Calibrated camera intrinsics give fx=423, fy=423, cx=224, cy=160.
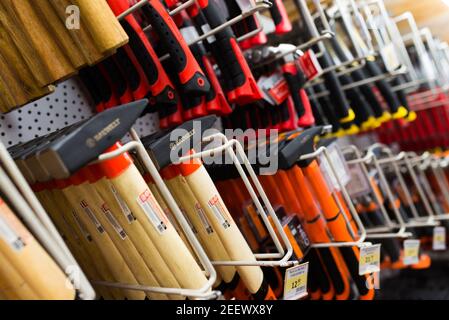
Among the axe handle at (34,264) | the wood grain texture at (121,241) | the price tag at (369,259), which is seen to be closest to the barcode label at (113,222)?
the wood grain texture at (121,241)

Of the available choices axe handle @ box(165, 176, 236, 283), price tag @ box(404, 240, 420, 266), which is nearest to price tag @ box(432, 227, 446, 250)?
price tag @ box(404, 240, 420, 266)

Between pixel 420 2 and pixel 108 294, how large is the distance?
225cm

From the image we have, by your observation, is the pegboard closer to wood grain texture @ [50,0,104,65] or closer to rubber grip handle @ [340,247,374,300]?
wood grain texture @ [50,0,104,65]

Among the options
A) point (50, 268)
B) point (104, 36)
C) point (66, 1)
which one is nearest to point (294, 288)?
point (50, 268)

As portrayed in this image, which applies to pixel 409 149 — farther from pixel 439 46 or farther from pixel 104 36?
pixel 104 36

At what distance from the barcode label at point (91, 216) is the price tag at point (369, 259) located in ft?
2.67

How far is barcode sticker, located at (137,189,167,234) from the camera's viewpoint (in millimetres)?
877

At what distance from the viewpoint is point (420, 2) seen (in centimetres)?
237

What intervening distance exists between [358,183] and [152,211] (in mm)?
1144

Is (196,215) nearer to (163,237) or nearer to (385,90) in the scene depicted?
(163,237)

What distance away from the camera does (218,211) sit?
107cm

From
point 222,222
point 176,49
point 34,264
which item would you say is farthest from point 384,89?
point 34,264

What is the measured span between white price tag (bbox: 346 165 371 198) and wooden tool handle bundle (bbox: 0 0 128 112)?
118 centimetres

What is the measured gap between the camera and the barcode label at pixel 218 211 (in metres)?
1.06
